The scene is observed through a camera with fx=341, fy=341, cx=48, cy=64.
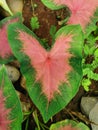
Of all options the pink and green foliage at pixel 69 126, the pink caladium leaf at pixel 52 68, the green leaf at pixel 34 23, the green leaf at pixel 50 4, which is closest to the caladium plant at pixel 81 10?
the green leaf at pixel 50 4

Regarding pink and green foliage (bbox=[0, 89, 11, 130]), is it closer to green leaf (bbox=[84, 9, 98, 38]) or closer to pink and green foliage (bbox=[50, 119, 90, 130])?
pink and green foliage (bbox=[50, 119, 90, 130])

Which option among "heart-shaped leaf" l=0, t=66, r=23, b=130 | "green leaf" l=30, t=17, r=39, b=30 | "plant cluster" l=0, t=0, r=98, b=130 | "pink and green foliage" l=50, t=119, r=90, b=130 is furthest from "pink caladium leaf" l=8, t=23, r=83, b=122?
"green leaf" l=30, t=17, r=39, b=30

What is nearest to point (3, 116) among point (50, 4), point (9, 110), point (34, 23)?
point (9, 110)

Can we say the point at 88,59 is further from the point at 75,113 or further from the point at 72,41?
the point at 72,41

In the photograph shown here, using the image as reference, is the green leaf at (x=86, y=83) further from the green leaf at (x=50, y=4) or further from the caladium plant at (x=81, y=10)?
the green leaf at (x=50, y=4)

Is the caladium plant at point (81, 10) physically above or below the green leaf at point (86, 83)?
above

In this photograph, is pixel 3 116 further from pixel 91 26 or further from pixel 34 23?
pixel 34 23

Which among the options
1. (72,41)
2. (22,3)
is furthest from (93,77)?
(22,3)
